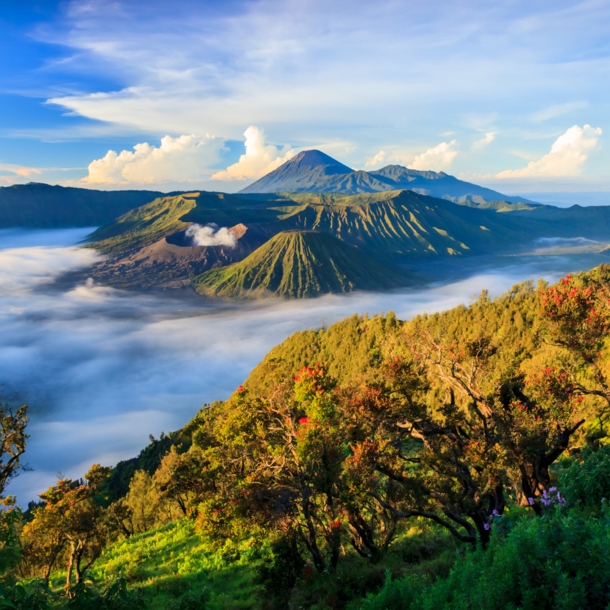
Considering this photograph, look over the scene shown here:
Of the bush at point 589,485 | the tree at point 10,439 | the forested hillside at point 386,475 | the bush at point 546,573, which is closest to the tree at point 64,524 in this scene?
the forested hillside at point 386,475

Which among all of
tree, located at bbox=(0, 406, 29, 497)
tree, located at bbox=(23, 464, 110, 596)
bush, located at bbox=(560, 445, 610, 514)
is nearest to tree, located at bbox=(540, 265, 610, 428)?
bush, located at bbox=(560, 445, 610, 514)

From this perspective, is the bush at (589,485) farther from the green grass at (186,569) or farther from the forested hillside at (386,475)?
the green grass at (186,569)

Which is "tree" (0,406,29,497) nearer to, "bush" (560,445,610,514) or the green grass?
the green grass

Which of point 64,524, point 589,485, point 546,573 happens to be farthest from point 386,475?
point 64,524

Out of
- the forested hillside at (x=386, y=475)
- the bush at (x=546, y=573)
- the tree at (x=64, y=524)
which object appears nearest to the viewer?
the bush at (x=546, y=573)

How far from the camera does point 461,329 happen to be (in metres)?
88.8

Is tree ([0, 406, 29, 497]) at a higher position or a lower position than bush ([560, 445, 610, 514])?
higher

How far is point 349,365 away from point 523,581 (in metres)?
85.9

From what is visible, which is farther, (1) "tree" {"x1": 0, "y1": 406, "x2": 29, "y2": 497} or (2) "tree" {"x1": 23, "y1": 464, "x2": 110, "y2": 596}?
(2) "tree" {"x1": 23, "y1": 464, "x2": 110, "y2": 596}

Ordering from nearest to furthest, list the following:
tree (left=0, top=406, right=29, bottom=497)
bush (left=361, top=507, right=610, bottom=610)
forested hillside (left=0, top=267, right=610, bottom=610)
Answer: bush (left=361, top=507, right=610, bottom=610)
forested hillside (left=0, top=267, right=610, bottom=610)
tree (left=0, top=406, right=29, bottom=497)

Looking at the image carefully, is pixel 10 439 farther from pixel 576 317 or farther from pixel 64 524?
pixel 576 317

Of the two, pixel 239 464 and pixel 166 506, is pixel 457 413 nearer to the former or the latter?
pixel 239 464

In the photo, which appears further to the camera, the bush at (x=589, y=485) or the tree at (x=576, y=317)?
the tree at (x=576, y=317)

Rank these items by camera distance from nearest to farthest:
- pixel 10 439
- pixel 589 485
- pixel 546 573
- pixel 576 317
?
1. pixel 546 573
2. pixel 589 485
3. pixel 10 439
4. pixel 576 317
